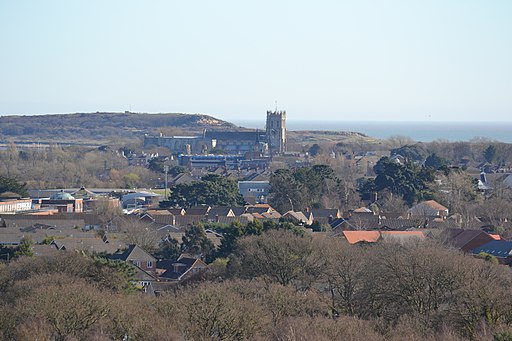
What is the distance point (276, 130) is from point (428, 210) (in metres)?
62.2

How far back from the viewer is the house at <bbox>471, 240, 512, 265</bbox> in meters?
36.2

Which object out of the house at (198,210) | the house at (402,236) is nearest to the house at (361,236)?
the house at (402,236)

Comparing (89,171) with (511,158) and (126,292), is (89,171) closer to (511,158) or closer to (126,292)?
(511,158)

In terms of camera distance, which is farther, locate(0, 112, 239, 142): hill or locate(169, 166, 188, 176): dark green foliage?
locate(0, 112, 239, 142): hill

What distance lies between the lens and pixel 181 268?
3619 cm

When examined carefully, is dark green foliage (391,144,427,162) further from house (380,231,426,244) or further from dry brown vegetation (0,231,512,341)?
dry brown vegetation (0,231,512,341)

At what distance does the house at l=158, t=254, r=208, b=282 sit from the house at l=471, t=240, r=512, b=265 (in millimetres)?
8624

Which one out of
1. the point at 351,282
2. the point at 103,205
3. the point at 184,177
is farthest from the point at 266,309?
the point at 184,177

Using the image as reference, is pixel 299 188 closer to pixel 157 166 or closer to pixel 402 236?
pixel 402 236

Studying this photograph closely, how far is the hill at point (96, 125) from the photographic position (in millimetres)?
158125

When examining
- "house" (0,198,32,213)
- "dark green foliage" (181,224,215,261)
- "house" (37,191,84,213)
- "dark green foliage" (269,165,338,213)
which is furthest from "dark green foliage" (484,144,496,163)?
"dark green foliage" (181,224,215,261)

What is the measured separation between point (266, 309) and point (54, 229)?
22.1 meters

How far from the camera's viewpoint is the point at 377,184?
58.3 m

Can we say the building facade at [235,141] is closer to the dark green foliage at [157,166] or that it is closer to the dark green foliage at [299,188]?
the dark green foliage at [157,166]
